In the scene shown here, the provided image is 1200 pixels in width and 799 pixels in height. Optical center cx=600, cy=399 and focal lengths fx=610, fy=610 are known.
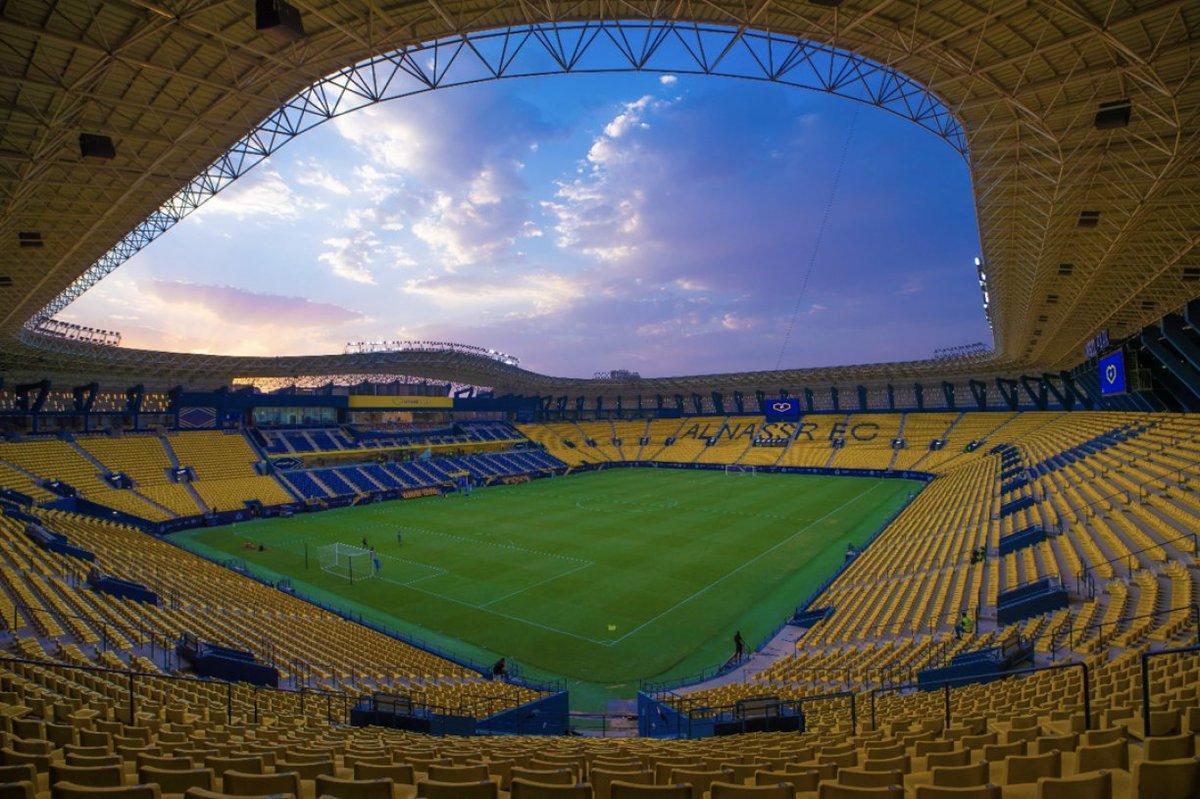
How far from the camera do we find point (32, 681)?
938 centimetres

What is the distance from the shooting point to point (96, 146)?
14531 mm

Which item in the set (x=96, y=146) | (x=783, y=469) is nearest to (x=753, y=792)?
(x=96, y=146)

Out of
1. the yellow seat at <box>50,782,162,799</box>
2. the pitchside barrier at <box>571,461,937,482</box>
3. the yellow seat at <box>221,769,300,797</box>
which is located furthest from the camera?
the pitchside barrier at <box>571,461,937,482</box>

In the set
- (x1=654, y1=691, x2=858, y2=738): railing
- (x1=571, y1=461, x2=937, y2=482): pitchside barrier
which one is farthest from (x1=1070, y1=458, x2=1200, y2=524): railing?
(x1=571, y1=461, x2=937, y2=482): pitchside barrier

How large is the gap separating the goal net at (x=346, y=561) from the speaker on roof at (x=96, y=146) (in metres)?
19.6

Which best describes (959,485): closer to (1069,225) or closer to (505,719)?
(1069,225)

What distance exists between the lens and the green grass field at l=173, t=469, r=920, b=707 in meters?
20.5

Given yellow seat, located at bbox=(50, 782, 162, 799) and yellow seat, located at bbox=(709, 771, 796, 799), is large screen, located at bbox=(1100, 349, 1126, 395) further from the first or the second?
yellow seat, located at bbox=(50, 782, 162, 799)

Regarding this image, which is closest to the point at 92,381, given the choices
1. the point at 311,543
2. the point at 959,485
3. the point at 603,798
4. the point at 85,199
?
the point at 311,543

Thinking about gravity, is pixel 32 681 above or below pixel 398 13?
below

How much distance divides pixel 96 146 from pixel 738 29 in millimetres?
15322

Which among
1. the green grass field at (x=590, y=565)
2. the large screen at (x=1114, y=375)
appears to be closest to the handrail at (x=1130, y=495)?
the green grass field at (x=590, y=565)

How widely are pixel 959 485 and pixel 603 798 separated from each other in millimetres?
42283

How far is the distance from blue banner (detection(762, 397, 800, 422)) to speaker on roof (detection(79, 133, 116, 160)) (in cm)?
6232
